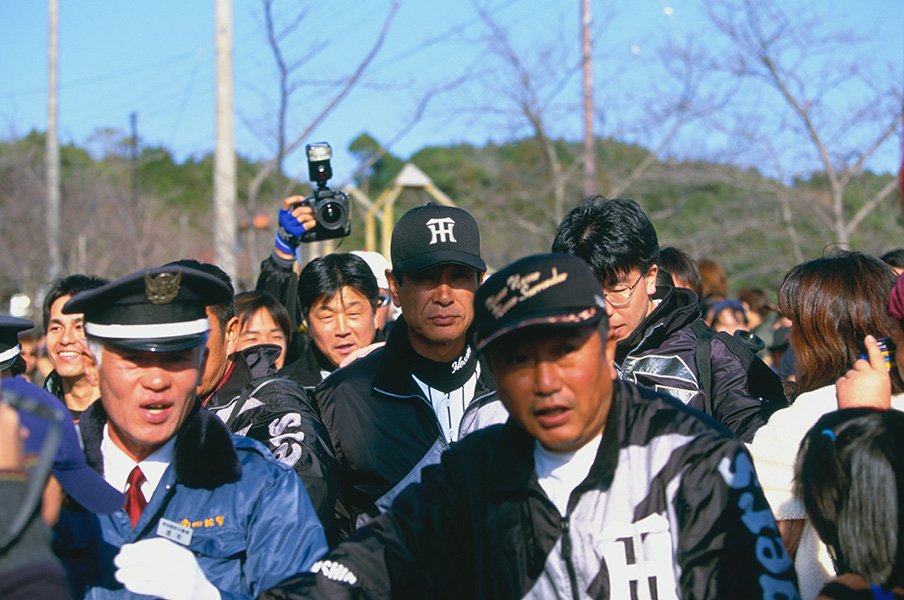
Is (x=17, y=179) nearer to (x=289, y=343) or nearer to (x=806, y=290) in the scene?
(x=289, y=343)

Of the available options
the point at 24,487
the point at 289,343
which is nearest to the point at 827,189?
the point at 289,343

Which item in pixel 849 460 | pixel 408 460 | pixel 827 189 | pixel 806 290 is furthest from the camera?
pixel 827 189

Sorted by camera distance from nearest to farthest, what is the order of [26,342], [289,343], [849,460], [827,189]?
[849,460] → [289,343] → [26,342] → [827,189]

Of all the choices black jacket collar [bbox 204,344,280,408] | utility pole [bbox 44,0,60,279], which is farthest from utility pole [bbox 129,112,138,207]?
black jacket collar [bbox 204,344,280,408]

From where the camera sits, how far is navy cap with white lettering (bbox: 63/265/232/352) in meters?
2.85

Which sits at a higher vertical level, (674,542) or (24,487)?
(24,487)

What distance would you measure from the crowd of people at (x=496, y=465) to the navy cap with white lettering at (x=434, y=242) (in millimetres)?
36

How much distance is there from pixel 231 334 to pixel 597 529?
238 cm

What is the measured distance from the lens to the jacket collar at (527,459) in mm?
2516

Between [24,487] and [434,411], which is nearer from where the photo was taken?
[24,487]

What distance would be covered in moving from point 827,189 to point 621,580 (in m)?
12.7

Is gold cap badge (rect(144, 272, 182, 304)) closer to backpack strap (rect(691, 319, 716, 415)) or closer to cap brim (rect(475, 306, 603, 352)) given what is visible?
cap brim (rect(475, 306, 603, 352))

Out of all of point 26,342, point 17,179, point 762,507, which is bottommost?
point 762,507

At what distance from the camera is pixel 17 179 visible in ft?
77.9
